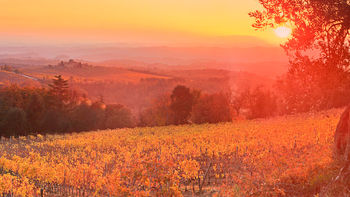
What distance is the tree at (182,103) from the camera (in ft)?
178

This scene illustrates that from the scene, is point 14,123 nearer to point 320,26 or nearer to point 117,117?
point 117,117

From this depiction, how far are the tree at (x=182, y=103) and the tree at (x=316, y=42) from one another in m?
40.3

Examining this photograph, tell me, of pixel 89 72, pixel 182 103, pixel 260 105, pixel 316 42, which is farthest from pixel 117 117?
pixel 89 72

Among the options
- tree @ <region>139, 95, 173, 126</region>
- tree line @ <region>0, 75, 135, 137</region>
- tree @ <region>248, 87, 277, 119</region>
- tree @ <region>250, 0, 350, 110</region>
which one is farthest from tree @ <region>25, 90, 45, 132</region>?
tree @ <region>250, 0, 350, 110</region>

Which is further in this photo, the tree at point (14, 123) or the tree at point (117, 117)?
the tree at point (117, 117)

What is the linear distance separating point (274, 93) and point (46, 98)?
44.7 metres

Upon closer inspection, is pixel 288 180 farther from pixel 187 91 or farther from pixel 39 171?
pixel 187 91

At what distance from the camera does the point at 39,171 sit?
1670 cm

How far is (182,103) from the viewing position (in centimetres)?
5409

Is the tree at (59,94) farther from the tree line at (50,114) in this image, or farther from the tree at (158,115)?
the tree at (158,115)

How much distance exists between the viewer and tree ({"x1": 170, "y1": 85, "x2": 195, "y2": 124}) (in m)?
54.1

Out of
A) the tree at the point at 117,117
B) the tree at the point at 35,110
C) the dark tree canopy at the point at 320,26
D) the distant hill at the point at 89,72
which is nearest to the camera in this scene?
the dark tree canopy at the point at 320,26

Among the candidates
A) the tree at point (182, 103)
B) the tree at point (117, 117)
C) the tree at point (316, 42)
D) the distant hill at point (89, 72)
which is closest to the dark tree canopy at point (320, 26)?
the tree at point (316, 42)

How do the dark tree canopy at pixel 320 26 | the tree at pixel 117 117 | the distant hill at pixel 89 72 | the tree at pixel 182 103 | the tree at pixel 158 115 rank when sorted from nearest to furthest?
the dark tree canopy at pixel 320 26 → the tree at pixel 182 103 → the tree at pixel 158 115 → the tree at pixel 117 117 → the distant hill at pixel 89 72
